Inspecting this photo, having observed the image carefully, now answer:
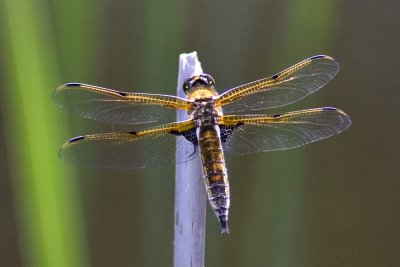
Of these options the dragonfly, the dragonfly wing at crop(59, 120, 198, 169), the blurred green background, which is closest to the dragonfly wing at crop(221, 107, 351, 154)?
the dragonfly

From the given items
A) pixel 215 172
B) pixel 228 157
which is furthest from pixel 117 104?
pixel 228 157

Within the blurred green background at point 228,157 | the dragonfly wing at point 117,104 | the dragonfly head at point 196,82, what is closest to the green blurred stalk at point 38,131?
the blurred green background at point 228,157

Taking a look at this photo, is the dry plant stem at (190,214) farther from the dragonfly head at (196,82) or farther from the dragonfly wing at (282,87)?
the dragonfly wing at (282,87)

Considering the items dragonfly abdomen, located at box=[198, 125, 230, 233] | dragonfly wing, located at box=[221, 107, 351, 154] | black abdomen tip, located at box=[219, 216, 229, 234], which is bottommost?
black abdomen tip, located at box=[219, 216, 229, 234]

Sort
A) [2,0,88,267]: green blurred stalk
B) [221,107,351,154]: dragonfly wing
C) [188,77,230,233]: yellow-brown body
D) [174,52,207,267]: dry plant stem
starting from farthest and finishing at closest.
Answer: [2,0,88,267]: green blurred stalk
[221,107,351,154]: dragonfly wing
[188,77,230,233]: yellow-brown body
[174,52,207,267]: dry plant stem

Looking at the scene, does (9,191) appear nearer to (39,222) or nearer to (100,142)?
(39,222)

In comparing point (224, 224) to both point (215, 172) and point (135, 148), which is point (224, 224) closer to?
point (215, 172)

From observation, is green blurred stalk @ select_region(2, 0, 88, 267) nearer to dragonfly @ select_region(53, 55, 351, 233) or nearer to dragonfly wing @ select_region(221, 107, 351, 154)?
dragonfly @ select_region(53, 55, 351, 233)
